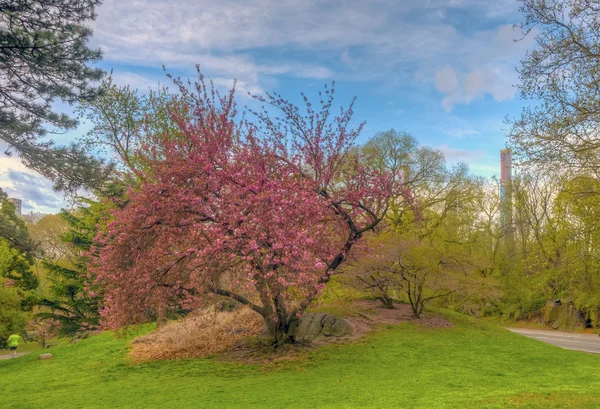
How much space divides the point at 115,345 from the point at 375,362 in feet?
32.4

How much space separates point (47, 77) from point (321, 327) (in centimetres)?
1112

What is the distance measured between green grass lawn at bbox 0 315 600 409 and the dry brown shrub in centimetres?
71

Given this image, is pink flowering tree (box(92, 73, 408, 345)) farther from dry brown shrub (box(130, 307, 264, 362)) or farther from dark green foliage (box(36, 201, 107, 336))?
dark green foliage (box(36, 201, 107, 336))

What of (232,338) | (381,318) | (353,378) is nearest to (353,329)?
(381,318)

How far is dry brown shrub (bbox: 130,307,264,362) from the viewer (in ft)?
44.6

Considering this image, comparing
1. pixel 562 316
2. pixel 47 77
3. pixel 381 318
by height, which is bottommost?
pixel 562 316

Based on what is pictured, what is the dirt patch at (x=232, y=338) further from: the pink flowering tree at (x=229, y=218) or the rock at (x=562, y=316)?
the rock at (x=562, y=316)

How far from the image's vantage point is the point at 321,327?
1528 cm

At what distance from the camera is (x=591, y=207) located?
42.3 ft

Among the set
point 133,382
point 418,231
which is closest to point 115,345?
point 133,382

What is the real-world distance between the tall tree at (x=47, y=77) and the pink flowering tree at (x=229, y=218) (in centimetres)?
175

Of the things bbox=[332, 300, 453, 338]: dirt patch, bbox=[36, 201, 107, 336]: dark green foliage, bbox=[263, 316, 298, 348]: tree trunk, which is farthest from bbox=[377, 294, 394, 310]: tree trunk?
bbox=[36, 201, 107, 336]: dark green foliage

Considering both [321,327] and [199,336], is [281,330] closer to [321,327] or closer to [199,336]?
[321,327]

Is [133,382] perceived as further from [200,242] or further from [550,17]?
[550,17]
